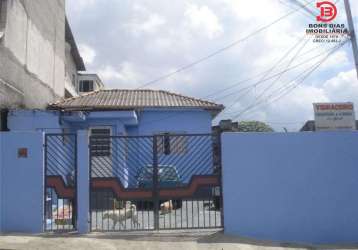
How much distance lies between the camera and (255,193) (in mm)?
9812

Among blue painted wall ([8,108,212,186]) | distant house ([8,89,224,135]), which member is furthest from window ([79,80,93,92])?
blue painted wall ([8,108,212,186])

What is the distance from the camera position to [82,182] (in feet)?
31.8

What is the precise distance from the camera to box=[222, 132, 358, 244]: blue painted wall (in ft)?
32.1

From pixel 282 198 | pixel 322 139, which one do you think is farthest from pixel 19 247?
pixel 322 139

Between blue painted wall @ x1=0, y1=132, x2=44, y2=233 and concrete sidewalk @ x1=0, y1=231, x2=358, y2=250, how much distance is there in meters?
0.41

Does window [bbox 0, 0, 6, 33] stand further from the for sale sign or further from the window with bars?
the for sale sign

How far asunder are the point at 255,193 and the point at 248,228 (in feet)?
2.39

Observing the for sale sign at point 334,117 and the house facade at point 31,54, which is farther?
the house facade at point 31,54

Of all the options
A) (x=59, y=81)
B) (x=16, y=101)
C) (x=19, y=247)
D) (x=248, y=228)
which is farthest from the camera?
(x=59, y=81)

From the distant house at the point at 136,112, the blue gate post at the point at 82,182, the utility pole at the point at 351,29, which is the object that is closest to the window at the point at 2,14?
the distant house at the point at 136,112

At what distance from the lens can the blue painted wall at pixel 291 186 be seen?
32.1ft

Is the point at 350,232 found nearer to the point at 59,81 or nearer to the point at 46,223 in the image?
the point at 46,223

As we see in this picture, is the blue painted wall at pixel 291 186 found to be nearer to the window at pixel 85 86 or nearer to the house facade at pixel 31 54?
the house facade at pixel 31 54

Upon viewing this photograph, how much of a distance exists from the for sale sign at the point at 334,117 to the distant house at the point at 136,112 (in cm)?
992
